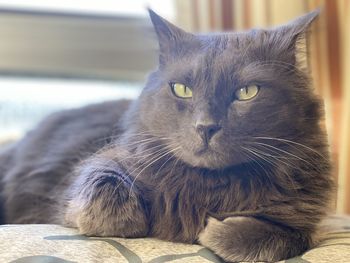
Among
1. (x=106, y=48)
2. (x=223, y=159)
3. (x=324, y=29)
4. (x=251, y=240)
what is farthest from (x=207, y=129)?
(x=106, y=48)

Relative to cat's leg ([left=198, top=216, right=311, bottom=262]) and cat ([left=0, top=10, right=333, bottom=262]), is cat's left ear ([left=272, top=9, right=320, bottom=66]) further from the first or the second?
cat's leg ([left=198, top=216, right=311, bottom=262])

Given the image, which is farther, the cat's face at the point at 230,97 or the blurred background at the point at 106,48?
the blurred background at the point at 106,48

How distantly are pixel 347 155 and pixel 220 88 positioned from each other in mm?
988

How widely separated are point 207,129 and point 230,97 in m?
0.09

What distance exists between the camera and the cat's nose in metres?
1.04

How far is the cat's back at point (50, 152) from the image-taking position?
4.82ft

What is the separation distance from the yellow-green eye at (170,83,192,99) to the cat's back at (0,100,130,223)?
0.25 metres

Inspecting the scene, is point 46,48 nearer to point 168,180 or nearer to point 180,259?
point 168,180

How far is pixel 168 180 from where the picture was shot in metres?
1.16

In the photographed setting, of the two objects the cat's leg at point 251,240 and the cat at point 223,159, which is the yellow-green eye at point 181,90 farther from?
the cat's leg at point 251,240

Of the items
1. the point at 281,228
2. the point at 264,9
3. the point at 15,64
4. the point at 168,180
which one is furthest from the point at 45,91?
the point at 281,228

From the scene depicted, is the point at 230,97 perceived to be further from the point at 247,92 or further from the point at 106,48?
the point at 106,48

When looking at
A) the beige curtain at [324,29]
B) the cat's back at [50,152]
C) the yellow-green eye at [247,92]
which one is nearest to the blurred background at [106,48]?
the beige curtain at [324,29]

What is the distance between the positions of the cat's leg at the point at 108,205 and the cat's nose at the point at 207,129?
193mm
